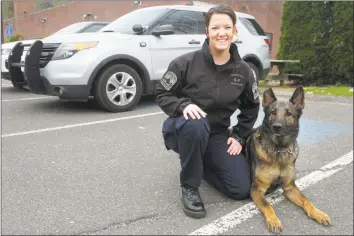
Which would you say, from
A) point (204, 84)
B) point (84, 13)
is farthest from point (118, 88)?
point (84, 13)

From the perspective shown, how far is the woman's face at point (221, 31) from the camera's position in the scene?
286 cm

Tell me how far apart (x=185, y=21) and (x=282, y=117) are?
4.40 m

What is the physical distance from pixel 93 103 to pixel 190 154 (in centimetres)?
453

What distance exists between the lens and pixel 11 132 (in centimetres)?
489

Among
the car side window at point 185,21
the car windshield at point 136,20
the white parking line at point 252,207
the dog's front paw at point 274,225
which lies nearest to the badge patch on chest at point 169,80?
the white parking line at point 252,207

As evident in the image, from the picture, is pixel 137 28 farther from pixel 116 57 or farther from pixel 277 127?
pixel 277 127

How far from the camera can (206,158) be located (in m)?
3.16

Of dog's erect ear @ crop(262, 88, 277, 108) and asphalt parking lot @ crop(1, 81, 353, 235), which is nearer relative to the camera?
asphalt parking lot @ crop(1, 81, 353, 235)

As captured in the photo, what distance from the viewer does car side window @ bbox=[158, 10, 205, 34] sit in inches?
261

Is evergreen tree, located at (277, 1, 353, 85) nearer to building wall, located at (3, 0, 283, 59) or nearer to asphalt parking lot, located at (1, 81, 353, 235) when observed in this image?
building wall, located at (3, 0, 283, 59)

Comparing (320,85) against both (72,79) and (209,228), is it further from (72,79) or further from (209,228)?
(209,228)

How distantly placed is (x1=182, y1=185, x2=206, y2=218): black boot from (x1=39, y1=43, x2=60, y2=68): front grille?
381 centimetres

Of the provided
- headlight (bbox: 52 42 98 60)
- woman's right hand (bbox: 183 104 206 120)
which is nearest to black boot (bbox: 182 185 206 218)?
woman's right hand (bbox: 183 104 206 120)

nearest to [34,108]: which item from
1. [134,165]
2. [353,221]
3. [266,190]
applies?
[134,165]
